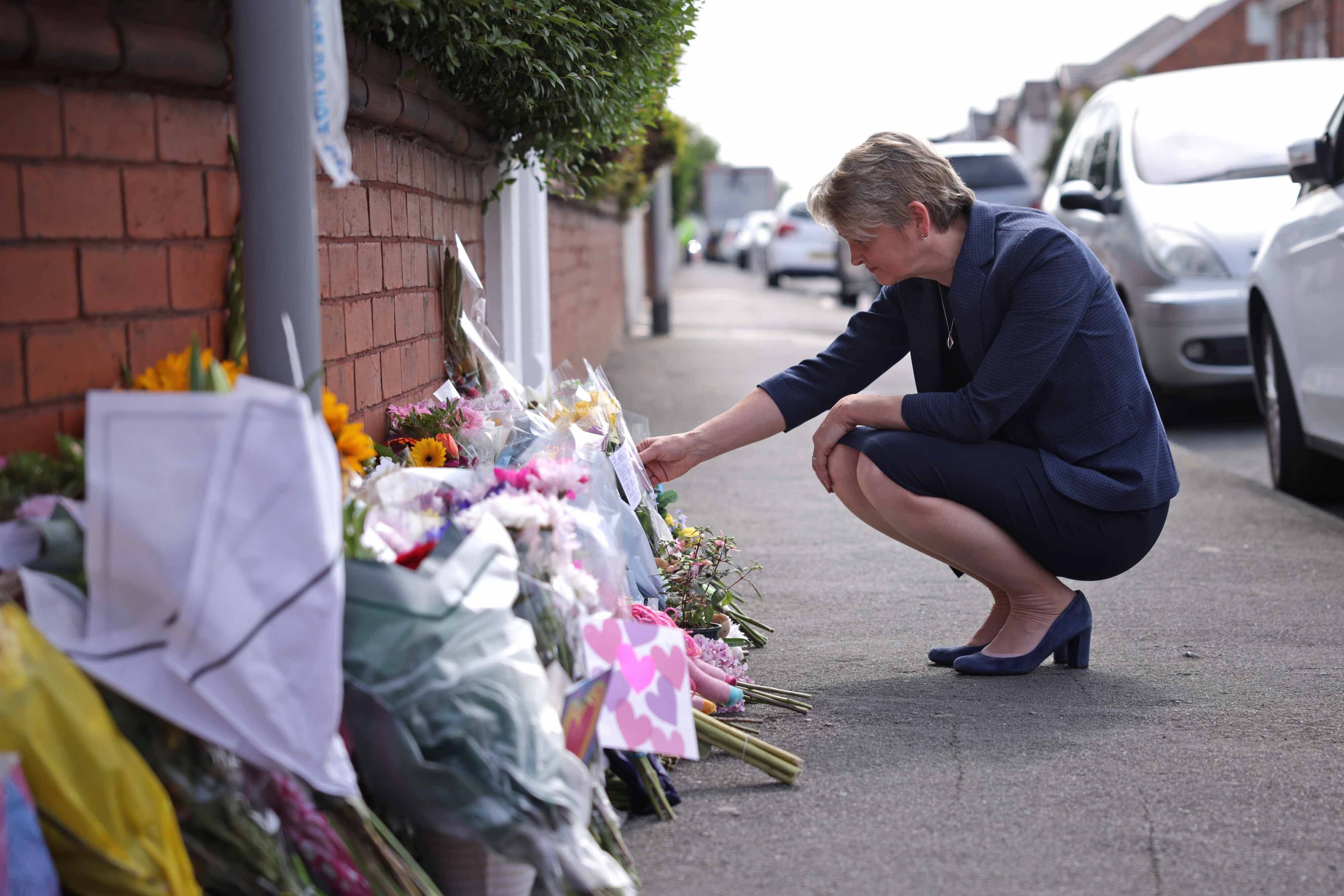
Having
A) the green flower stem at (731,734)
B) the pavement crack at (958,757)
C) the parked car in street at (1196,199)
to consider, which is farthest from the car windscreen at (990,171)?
the green flower stem at (731,734)

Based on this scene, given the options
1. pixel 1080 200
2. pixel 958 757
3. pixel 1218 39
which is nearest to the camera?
pixel 958 757

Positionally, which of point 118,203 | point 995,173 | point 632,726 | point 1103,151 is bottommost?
point 632,726

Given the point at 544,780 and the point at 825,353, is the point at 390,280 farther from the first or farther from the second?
the point at 544,780

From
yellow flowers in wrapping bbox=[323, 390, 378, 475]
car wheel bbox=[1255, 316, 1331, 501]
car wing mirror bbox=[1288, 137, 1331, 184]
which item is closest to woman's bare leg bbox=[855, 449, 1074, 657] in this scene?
yellow flowers in wrapping bbox=[323, 390, 378, 475]

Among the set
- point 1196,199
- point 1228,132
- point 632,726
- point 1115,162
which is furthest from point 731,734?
point 1115,162

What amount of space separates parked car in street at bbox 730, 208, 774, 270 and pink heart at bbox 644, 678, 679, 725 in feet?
103

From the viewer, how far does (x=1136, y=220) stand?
7.57 metres

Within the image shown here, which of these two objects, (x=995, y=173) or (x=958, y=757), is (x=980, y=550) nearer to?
(x=958, y=757)

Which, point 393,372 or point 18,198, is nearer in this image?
point 18,198

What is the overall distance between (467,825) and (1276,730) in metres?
1.96

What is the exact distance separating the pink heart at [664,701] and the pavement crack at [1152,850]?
0.83 meters

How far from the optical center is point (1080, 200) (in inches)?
315

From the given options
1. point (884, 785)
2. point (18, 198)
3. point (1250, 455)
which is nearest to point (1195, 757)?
point (884, 785)

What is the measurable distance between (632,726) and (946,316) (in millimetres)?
1575
